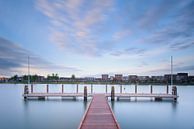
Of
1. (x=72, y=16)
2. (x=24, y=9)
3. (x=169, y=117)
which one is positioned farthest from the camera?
(x=72, y=16)

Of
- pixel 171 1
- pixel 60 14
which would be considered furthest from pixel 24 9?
pixel 171 1

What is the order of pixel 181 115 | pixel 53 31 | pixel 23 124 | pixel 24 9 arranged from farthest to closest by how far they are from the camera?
pixel 53 31 < pixel 24 9 < pixel 181 115 < pixel 23 124

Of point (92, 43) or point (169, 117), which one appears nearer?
point (169, 117)

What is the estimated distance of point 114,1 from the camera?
26125 millimetres

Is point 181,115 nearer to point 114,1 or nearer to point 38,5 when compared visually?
point 114,1

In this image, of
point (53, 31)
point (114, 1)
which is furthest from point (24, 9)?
point (114, 1)

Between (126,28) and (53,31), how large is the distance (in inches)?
419

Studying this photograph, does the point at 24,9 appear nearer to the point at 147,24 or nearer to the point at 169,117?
the point at 147,24

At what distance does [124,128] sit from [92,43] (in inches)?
925

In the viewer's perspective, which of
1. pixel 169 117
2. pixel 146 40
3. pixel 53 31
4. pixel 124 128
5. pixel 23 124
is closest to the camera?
pixel 124 128

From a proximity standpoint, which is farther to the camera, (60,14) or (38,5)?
(60,14)

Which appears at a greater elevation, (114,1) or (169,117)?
(114,1)

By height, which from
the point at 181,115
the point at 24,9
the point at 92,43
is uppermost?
the point at 24,9

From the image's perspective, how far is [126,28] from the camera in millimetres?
33719
